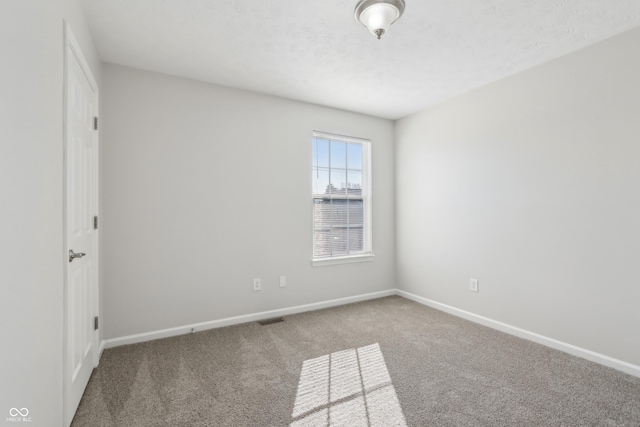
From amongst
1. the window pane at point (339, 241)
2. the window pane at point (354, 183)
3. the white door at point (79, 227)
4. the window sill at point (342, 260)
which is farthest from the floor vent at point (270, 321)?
the window pane at point (354, 183)

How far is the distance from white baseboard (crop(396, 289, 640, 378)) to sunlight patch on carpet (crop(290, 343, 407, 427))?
4.67 ft

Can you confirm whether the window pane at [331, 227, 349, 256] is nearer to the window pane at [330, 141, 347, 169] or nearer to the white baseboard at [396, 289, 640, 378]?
the window pane at [330, 141, 347, 169]

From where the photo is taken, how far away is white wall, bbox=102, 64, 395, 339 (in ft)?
9.07

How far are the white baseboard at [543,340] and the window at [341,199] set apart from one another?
45.8 inches

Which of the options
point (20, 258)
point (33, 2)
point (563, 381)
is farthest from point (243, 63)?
point (563, 381)

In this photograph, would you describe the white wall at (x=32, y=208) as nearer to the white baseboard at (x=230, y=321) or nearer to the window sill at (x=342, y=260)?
the white baseboard at (x=230, y=321)

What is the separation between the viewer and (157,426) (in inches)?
68.3

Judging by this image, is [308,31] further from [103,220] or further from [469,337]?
[469,337]

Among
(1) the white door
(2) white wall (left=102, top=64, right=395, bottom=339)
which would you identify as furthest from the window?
(1) the white door

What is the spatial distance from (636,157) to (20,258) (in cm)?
367

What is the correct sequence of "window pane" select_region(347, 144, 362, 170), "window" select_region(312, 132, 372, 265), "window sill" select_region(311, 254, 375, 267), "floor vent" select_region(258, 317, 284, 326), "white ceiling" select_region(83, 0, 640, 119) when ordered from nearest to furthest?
"white ceiling" select_region(83, 0, 640, 119), "floor vent" select_region(258, 317, 284, 326), "window sill" select_region(311, 254, 375, 267), "window" select_region(312, 132, 372, 265), "window pane" select_region(347, 144, 362, 170)

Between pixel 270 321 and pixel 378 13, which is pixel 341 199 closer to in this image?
pixel 270 321

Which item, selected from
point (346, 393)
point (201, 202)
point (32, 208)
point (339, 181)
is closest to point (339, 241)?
point (339, 181)

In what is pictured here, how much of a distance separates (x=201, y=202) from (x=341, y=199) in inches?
70.2
